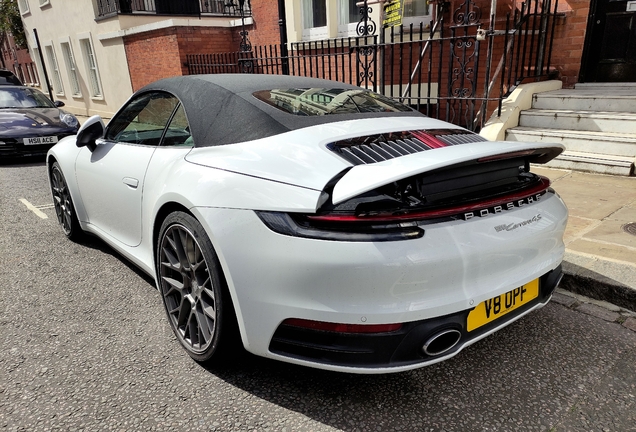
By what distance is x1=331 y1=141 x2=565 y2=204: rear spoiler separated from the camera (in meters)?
1.70

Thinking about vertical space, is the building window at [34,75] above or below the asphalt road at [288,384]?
above

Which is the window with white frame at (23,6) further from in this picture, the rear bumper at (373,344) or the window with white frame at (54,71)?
the rear bumper at (373,344)

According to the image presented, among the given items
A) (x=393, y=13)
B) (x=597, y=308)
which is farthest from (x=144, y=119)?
(x=393, y=13)

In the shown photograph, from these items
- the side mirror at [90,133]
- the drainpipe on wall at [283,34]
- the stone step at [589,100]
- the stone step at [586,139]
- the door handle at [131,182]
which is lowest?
the stone step at [586,139]

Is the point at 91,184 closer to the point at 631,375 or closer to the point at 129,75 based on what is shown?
the point at 631,375

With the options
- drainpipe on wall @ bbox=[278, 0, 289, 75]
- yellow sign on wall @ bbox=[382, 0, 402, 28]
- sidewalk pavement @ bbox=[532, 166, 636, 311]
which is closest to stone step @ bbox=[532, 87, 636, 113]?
sidewalk pavement @ bbox=[532, 166, 636, 311]

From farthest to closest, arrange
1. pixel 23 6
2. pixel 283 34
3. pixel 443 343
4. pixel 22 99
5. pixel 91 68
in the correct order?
pixel 23 6 < pixel 91 68 < pixel 22 99 < pixel 283 34 < pixel 443 343

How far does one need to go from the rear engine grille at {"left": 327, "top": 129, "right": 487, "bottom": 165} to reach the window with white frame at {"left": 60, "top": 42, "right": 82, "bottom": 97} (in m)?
18.0

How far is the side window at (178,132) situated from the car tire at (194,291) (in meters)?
0.51

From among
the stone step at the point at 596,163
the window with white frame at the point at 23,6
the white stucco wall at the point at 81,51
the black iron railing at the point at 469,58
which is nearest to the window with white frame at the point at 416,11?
the black iron railing at the point at 469,58

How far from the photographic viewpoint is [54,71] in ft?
62.8

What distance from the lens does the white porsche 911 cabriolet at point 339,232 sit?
175cm

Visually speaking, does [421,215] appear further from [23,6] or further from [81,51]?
[23,6]

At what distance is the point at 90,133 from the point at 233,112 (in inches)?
59.9
